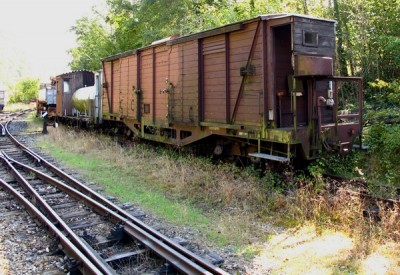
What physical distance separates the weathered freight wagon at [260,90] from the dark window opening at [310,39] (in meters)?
0.02

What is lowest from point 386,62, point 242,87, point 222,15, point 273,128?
point 273,128

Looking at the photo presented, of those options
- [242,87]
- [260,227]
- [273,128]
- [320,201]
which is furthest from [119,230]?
[242,87]

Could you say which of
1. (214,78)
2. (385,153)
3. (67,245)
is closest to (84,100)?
(214,78)

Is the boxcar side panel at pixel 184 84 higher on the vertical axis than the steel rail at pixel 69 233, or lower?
higher

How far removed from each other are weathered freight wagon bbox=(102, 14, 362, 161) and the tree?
6034 centimetres

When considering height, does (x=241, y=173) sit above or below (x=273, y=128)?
below

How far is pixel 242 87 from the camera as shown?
8344mm

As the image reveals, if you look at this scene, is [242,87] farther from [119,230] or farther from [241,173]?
[119,230]

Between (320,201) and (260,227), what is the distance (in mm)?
1081

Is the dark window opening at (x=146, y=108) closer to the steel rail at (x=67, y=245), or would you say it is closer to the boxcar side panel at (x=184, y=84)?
the boxcar side panel at (x=184, y=84)

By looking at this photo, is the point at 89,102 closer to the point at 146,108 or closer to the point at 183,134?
the point at 146,108

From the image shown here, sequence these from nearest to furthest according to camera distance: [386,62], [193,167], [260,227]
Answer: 1. [260,227]
2. [193,167]
3. [386,62]

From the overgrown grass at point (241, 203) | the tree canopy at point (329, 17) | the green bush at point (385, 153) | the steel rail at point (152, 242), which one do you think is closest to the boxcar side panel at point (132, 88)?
the overgrown grass at point (241, 203)

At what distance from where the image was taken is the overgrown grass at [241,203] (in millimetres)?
5367
